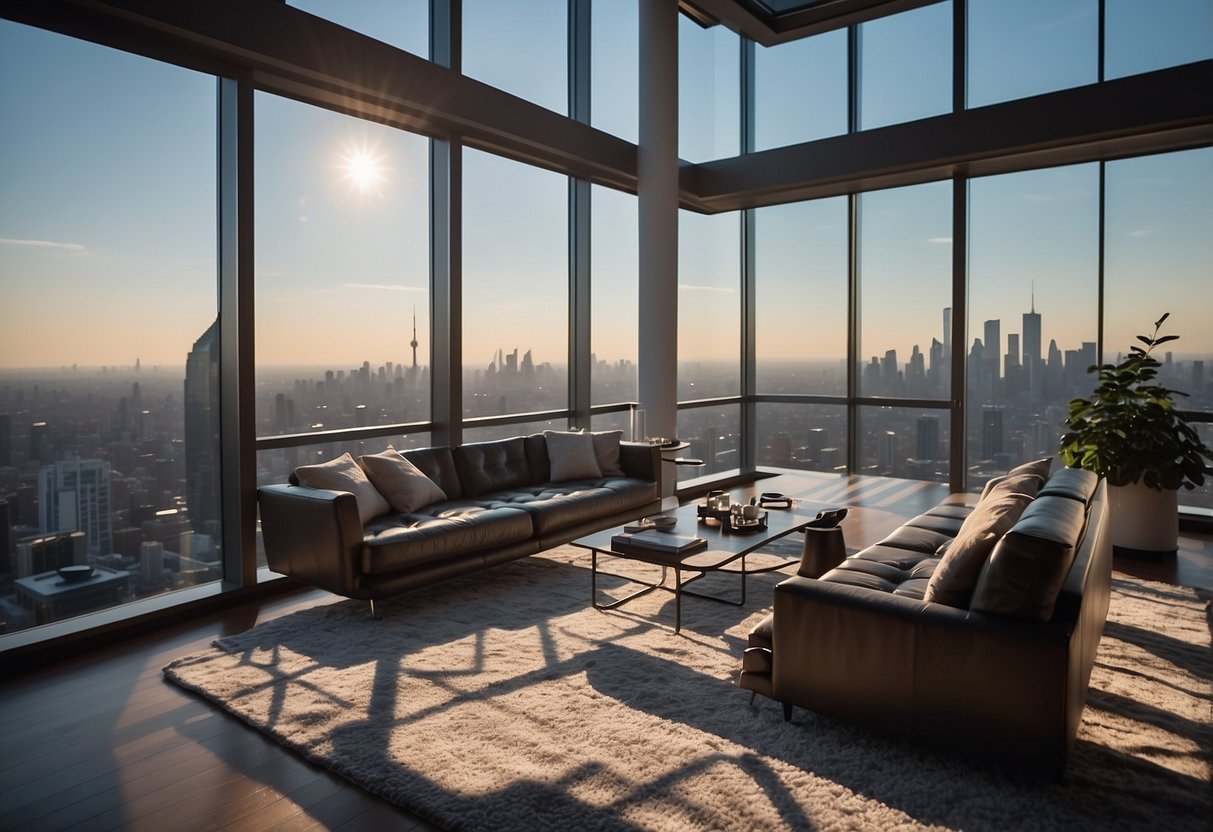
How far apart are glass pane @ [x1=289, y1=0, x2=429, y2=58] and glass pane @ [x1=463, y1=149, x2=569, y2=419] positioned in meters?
0.88

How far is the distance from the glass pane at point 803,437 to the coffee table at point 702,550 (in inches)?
148

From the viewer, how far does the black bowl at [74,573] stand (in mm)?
3934

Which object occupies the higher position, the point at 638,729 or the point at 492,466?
the point at 492,466

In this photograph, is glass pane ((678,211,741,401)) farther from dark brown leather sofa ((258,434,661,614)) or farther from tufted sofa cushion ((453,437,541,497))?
tufted sofa cushion ((453,437,541,497))

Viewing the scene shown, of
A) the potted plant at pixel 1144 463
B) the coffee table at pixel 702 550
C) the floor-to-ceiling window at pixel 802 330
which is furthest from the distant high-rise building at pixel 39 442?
the floor-to-ceiling window at pixel 802 330

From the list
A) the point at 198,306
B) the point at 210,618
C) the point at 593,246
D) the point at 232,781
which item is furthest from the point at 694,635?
the point at 593,246

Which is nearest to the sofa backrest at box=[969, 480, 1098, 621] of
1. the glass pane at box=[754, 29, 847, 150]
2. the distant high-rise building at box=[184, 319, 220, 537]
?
the distant high-rise building at box=[184, 319, 220, 537]

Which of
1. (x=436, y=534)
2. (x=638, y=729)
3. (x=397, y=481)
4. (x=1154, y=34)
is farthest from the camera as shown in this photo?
(x=1154, y=34)

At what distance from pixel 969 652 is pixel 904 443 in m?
5.91

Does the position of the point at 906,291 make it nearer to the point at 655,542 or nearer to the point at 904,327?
the point at 904,327

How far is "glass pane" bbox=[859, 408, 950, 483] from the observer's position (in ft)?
25.6

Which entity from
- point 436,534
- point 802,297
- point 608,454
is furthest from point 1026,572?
point 802,297

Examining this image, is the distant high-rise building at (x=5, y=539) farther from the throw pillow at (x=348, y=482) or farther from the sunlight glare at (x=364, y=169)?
the sunlight glare at (x=364, y=169)

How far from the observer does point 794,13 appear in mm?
5891
